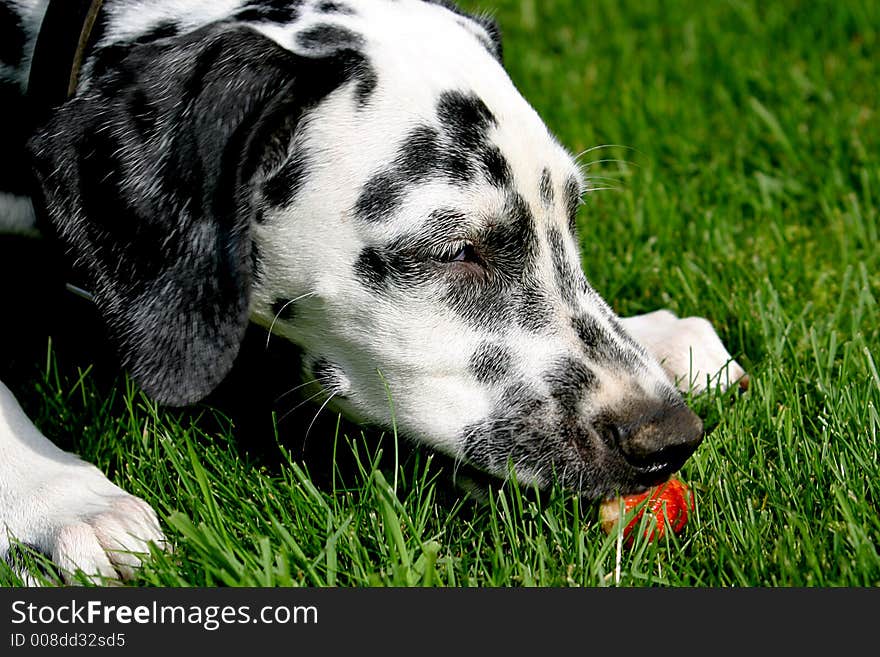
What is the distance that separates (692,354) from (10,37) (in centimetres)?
243

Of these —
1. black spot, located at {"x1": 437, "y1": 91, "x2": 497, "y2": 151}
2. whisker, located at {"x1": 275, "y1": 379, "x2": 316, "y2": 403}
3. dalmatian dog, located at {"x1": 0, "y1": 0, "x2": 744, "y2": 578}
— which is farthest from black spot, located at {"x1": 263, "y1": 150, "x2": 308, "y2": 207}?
whisker, located at {"x1": 275, "y1": 379, "x2": 316, "y2": 403}

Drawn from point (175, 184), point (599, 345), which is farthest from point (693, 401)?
point (175, 184)

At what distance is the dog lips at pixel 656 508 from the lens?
10.4 ft

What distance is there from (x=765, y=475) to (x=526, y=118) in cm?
122

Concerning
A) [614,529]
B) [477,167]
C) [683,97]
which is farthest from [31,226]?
[683,97]

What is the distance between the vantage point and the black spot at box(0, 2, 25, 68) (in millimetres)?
3688

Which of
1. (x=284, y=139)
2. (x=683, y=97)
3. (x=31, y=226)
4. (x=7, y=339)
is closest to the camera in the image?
(x=284, y=139)

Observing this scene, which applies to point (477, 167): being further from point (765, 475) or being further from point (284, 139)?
point (765, 475)

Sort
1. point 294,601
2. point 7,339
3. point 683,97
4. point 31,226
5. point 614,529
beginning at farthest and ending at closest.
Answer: point 683,97 < point 7,339 < point 31,226 < point 614,529 < point 294,601

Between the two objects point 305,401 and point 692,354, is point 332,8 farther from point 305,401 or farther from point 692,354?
point 692,354

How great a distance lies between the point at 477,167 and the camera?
326 cm

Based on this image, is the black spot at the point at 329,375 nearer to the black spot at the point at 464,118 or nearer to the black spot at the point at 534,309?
the black spot at the point at 534,309

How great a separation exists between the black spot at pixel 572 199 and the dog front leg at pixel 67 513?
57.7 inches

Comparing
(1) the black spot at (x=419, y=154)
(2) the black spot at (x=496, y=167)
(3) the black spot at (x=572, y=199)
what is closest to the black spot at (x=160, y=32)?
(1) the black spot at (x=419, y=154)
